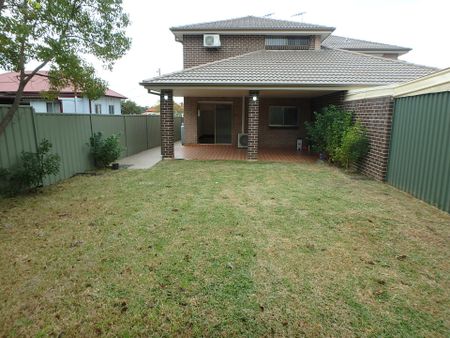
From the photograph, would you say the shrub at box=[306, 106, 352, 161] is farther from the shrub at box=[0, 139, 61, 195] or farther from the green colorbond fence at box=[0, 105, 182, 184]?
the shrub at box=[0, 139, 61, 195]

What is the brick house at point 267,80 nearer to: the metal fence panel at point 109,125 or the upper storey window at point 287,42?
the upper storey window at point 287,42

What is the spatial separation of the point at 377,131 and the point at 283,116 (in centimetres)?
725

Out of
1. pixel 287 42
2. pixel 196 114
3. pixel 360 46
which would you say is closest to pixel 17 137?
pixel 196 114

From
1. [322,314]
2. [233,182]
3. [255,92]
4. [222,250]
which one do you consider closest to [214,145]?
[255,92]

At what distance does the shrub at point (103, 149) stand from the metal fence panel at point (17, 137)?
8.30ft

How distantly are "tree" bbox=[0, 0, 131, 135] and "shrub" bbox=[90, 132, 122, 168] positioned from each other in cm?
233

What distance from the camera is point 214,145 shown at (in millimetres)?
15117

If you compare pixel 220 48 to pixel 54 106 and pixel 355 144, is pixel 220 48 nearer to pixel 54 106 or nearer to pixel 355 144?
pixel 355 144

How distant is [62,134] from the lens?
7797 millimetres

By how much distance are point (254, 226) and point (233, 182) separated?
9.64 ft

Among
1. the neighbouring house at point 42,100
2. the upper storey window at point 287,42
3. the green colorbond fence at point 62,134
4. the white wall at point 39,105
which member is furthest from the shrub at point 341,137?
the white wall at point 39,105

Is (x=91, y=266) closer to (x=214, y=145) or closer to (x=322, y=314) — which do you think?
(x=322, y=314)

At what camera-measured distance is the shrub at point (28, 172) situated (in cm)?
588

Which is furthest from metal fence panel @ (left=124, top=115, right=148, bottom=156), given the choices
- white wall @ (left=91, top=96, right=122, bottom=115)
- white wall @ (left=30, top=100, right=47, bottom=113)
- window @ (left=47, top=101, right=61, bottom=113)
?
white wall @ (left=91, top=96, right=122, bottom=115)
